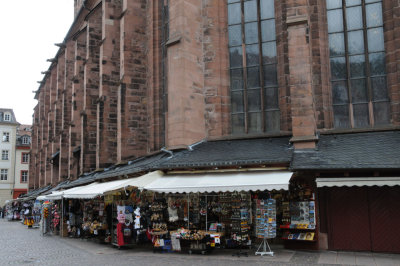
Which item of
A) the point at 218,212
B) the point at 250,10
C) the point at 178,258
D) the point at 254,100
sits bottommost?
the point at 178,258

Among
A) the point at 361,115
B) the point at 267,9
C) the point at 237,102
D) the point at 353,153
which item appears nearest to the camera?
the point at 353,153

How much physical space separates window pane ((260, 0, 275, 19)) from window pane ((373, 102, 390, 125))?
5112mm

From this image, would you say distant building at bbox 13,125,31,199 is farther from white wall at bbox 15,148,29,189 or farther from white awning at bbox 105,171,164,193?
white awning at bbox 105,171,164,193

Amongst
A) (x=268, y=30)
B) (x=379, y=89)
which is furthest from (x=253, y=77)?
(x=379, y=89)

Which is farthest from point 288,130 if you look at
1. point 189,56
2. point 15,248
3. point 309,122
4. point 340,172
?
point 15,248

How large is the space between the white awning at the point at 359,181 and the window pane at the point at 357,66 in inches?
177

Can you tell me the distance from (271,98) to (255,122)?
1.06 m

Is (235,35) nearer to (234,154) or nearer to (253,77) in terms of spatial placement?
(253,77)

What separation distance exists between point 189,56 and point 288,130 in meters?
4.68

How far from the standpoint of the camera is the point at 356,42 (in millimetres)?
14062

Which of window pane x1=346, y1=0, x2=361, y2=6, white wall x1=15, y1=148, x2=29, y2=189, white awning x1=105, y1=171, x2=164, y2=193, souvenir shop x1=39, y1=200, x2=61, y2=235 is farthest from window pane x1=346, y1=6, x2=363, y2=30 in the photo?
white wall x1=15, y1=148, x2=29, y2=189

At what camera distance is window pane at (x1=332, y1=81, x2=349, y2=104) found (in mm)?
14102

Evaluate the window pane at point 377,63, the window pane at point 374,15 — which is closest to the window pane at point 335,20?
the window pane at point 374,15

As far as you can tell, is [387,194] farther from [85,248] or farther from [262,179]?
[85,248]
